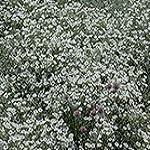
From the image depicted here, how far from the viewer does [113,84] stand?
736 centimetres

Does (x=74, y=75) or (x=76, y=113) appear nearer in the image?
(x=76, y=113)

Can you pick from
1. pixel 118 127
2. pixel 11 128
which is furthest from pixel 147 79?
pixel 11 128

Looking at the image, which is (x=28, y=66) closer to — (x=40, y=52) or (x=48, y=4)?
(x=40, y=52)

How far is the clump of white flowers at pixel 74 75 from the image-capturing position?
6.77 metres

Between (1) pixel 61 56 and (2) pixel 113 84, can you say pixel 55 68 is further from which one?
(2) pixel 113 84

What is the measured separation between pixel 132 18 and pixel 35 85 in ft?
8.23

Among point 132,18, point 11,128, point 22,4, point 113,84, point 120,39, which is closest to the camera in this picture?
point 11,128

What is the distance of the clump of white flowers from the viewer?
6766 millimetres

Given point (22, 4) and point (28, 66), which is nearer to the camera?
point (28, 66)

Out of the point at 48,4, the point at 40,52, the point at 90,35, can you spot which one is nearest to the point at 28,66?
the point at 40,52

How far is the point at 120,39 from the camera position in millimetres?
8609

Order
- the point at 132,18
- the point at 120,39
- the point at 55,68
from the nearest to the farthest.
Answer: the point at 55,68
the point at 120,39
the point at 132,18

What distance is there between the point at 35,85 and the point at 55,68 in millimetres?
446

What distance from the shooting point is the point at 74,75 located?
25.2 ft
